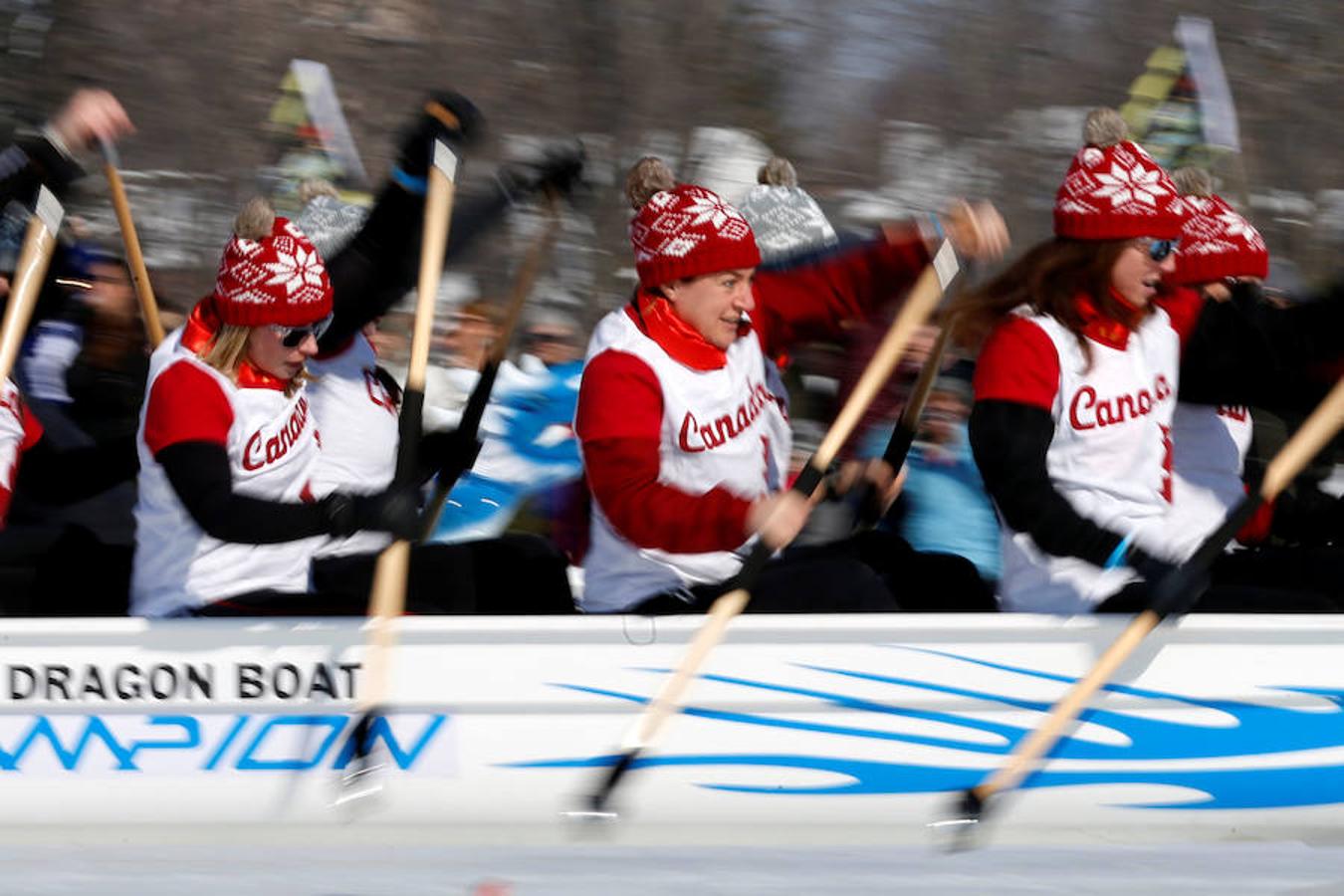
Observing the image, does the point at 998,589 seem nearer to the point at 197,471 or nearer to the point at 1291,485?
the point at 1291,485

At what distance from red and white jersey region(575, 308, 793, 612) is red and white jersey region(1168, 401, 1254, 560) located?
1.04 metres

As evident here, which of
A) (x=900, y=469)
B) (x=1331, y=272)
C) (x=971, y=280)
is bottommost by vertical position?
(x=1331, y=272)

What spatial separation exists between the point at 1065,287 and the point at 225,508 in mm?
1918

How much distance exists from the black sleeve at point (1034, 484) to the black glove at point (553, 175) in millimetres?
1719

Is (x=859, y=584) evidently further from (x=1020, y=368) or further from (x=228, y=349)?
(x=228, y=349)

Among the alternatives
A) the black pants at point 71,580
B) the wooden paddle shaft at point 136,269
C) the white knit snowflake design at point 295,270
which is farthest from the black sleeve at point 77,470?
the white knit snowflake design at point 295,270

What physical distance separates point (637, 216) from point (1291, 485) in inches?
80.2

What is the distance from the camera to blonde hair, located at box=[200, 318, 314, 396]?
488 centimetres

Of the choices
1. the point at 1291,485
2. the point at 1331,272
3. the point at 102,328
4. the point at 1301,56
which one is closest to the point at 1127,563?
the point at 1291,485

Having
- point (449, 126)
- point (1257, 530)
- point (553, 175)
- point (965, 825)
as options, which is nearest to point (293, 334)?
point (449, 126)

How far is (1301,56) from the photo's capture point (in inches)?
455

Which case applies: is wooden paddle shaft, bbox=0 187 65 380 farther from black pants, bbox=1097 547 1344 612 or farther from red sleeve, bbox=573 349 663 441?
black pants, bbox=1097 547 1344 612

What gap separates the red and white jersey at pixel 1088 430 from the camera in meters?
4.73

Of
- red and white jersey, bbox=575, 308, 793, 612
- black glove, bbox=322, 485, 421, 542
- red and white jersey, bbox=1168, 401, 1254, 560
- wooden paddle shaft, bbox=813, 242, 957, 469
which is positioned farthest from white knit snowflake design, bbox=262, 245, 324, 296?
red and white jersey, bbox=1168, 401, 1254, 560
